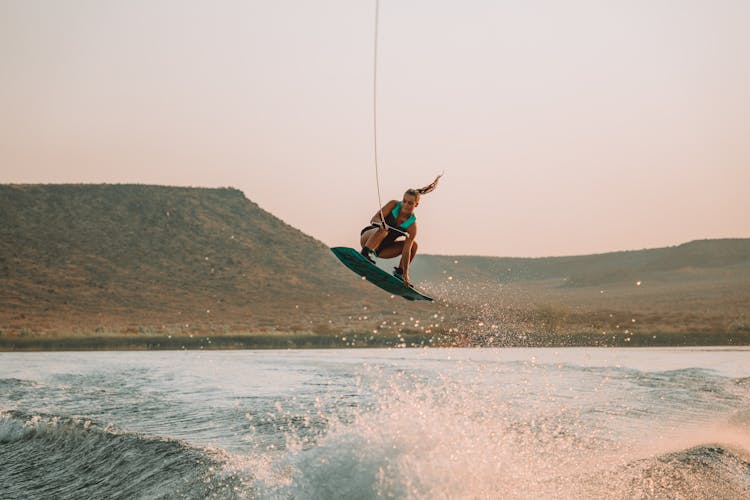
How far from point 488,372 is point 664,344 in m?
20.4

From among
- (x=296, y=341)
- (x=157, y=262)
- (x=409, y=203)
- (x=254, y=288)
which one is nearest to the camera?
(x=409, y=203)

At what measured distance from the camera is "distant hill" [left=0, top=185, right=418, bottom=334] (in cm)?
6781

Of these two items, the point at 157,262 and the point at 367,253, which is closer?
the point at 367,253

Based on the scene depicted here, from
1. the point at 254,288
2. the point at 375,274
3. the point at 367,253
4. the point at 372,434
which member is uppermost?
the point at 254,288

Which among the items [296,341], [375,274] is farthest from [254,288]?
[375,274]

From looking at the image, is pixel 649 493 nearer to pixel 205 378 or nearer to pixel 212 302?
pixel 205 378

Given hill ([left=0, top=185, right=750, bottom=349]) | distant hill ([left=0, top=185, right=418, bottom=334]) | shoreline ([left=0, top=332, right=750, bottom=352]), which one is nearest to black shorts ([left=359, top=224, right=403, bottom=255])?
shoreline ([left=0, top=332, right=750, bottom=352])

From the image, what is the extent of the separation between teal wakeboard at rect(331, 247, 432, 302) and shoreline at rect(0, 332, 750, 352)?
89.8ft

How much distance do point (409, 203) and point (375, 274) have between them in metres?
1.40

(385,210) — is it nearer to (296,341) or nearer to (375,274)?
(375,274)

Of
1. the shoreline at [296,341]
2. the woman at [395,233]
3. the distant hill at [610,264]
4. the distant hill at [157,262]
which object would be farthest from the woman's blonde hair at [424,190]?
the distant hill at [610,264]

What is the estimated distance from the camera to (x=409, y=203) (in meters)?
11.8

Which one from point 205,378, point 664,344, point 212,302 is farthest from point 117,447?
point 212,302

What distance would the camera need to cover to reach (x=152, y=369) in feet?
81.5
